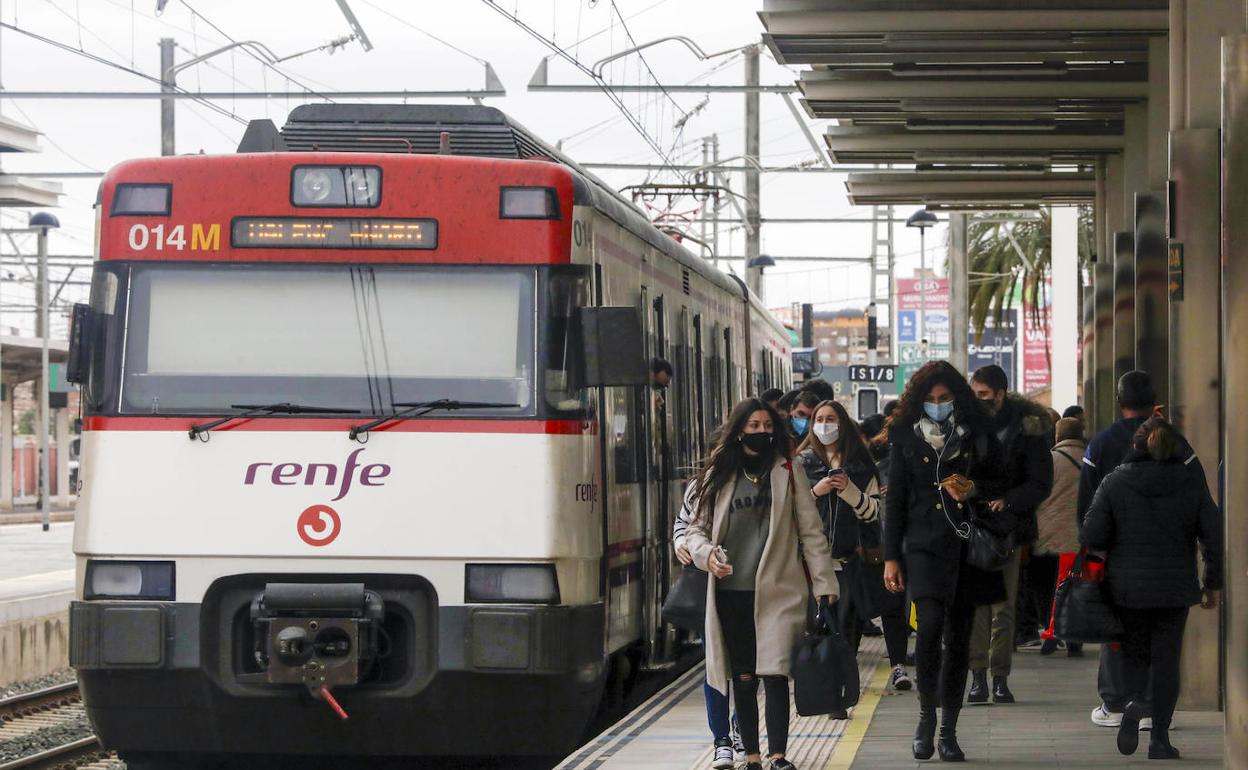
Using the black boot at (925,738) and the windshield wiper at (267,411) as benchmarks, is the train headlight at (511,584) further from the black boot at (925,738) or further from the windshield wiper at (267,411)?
the black boot at (925,738)

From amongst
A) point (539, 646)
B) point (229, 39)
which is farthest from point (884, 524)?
point (229, 39)

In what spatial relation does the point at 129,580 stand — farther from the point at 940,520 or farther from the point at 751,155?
the point at 751,155

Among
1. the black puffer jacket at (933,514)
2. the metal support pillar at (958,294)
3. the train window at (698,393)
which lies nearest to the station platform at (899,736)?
the black puffer jacket at (933,514)

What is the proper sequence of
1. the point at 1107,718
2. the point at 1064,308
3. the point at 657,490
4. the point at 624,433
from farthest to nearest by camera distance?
1. the point at 1064,308
2. the point at 657,490
3. the point at 624,433
4. the point at 1107,718

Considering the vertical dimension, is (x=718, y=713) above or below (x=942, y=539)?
below

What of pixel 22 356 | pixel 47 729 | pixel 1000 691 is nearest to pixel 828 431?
pixel 1000 691

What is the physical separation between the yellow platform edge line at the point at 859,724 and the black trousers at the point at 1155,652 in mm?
1307

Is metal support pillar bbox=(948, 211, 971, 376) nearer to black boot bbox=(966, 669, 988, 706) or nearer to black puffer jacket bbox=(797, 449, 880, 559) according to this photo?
black puffer jacket bbox=(797, 449, 880, 559)

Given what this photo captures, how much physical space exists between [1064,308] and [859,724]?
16530 mm

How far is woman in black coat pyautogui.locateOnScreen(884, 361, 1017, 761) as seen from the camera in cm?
909

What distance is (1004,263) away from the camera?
47.7 metres

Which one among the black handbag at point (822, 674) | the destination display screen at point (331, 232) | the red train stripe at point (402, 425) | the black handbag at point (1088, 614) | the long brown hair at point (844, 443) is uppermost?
the destination display screen at point (331, 232)

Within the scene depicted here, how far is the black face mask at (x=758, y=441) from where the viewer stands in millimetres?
8531

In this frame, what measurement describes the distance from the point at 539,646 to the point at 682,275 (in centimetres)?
492
